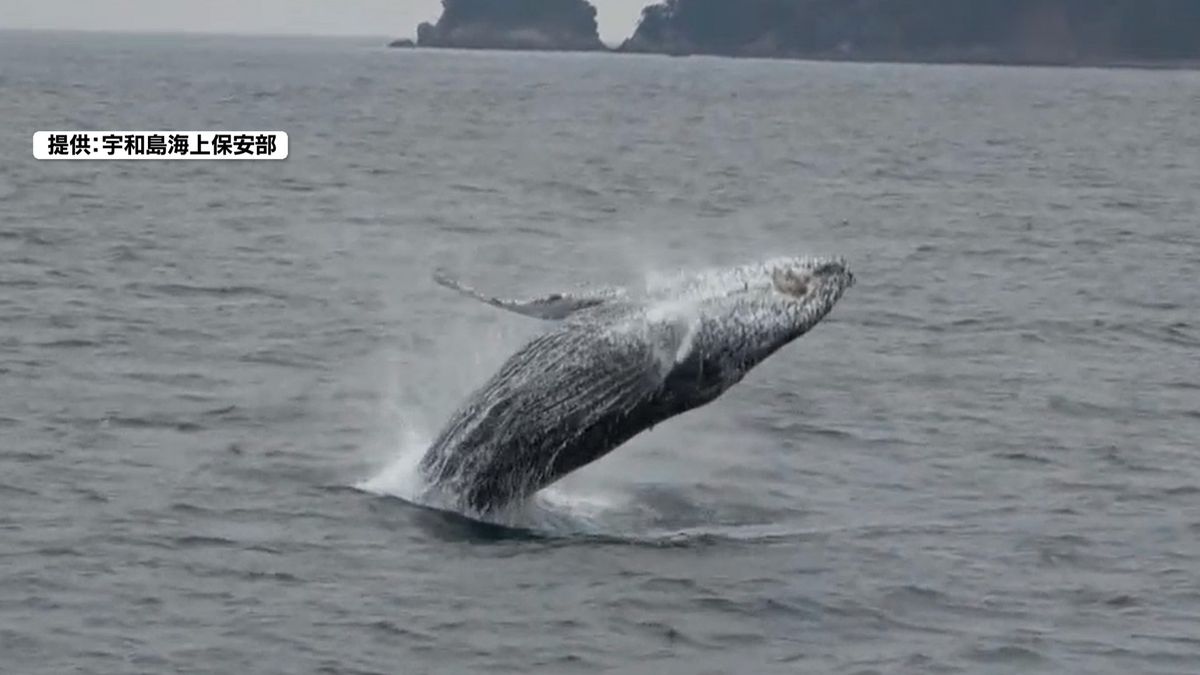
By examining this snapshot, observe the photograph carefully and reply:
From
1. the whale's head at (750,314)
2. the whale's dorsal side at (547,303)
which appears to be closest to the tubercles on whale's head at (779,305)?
the whale's head at (750,314)

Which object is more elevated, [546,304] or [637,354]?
[546,304]

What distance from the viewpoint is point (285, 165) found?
47250 millimetres

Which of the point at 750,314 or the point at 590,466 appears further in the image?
the point at 590,466

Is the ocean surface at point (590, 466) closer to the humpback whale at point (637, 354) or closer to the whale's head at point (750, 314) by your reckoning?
the humpback whale at point (637, 354)

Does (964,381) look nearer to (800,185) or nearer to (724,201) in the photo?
(724,201)

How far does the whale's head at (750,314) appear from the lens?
1284 centimetres

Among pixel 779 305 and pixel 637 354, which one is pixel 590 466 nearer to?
pixel 637 354

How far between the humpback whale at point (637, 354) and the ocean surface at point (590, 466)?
0.71 m

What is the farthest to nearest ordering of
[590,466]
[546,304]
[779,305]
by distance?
[590,466]
[779,305]
[546,304]

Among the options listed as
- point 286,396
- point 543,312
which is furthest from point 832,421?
point 543,312

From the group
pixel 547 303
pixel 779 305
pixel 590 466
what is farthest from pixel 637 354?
pixel 590 466

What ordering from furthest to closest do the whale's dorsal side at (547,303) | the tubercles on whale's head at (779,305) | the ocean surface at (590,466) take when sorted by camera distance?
1. the tubercles on whale's head at (779,305)
2. the whale's dorsal side at (547,303)
3. the ocean surface at (590,466)

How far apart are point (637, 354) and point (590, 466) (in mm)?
3024

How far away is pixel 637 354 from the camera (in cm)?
1292
